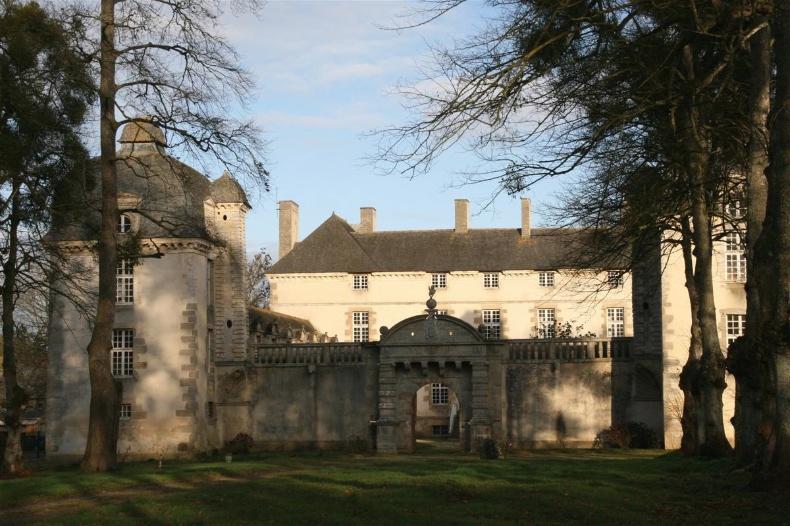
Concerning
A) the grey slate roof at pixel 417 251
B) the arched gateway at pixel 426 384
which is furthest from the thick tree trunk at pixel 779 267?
the grey slate roof at pixel 417 251

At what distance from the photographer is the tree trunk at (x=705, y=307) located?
61.3 ft

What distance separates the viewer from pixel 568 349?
112 ft

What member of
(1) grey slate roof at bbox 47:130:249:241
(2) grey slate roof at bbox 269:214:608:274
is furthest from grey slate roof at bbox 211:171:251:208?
(2) grey slate roof at bbox 269:214:608:274

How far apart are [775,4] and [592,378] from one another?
74.5 feet

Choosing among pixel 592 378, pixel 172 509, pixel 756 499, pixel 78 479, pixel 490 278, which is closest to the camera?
pixel 756 499

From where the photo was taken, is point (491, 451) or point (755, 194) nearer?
point (755, 194)

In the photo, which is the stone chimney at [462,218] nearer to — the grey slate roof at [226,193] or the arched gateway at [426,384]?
the grey slate roof at [226,193]

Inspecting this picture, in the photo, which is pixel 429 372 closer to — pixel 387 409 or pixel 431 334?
pixel 431 334

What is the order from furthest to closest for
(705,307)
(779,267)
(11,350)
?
(11,350), (705,307), (779,267)

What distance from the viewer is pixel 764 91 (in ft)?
45.3

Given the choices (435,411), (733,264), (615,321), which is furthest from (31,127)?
A: (615,321)

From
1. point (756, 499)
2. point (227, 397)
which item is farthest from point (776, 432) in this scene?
point (227, 397)

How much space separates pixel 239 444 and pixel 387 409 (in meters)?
5.32

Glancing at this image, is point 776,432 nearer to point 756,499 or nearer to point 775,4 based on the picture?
point 756,499
